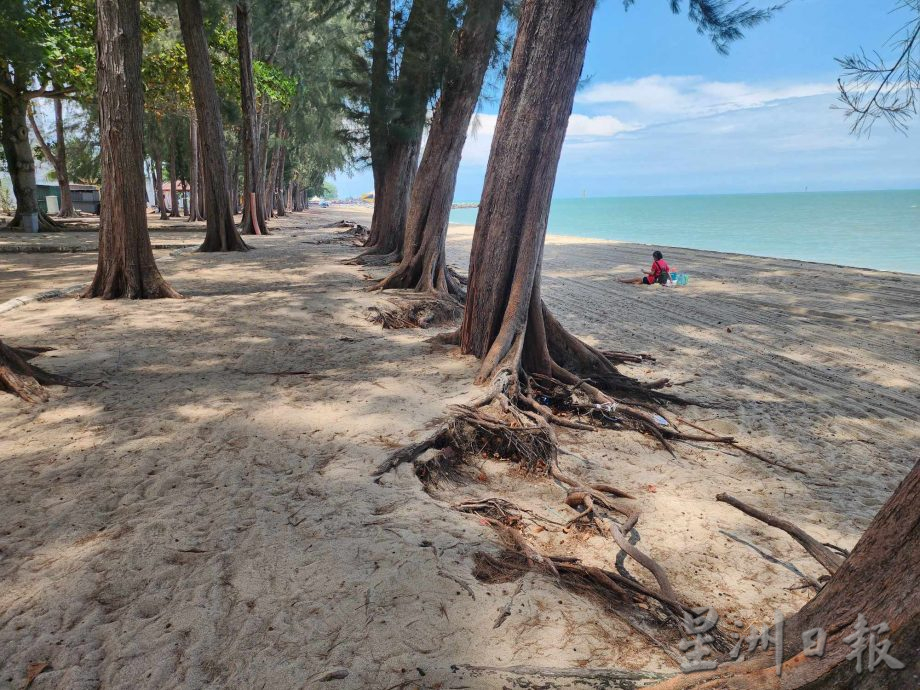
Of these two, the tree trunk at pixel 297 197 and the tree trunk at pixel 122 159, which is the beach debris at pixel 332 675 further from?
the tree trunk at pixel 297 197

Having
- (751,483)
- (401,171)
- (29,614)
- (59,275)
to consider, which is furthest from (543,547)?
(401,171)

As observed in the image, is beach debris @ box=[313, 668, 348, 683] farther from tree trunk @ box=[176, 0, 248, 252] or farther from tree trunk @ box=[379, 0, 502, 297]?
tree trunk @ box=[176, 0, 248, 252]

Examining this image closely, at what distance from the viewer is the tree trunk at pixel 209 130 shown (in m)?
14.4

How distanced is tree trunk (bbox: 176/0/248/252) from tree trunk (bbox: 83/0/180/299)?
264 inches

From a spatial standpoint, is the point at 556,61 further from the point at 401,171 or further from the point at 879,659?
the point at 401,171

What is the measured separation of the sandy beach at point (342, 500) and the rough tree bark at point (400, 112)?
6555mm

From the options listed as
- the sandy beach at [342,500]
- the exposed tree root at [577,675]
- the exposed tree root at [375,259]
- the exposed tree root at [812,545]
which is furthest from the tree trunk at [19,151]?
the exposed tree root at [812,545]

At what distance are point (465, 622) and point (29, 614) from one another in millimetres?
1741

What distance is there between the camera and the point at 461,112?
10.6 metres

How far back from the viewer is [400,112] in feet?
43.3

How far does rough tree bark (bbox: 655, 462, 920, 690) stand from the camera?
1332 mm

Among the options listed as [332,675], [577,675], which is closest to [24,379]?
[332,675]

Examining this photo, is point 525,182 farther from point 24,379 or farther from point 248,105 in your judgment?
point 248,105

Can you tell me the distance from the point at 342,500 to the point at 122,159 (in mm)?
7805
